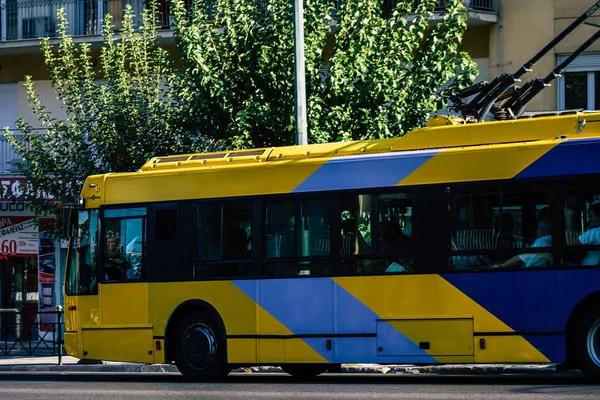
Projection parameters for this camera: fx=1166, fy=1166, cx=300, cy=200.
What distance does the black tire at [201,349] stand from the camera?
50.1ft

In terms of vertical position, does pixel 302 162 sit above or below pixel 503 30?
below

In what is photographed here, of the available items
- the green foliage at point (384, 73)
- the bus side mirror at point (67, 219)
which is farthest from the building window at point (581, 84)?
the bus side mirror at point (67, 219)

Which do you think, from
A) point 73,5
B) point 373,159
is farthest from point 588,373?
point 73,5

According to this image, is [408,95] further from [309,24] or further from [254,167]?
[254,167]

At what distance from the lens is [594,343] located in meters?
12.5

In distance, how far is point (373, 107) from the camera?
21.0 metres

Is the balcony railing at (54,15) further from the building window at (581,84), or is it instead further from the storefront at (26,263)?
the building window at (581,84)

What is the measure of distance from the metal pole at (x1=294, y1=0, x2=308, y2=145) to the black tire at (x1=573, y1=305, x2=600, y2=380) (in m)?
7.92

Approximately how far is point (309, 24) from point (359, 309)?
8.55 meters

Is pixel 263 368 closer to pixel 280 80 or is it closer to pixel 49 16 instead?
pixel 280 80

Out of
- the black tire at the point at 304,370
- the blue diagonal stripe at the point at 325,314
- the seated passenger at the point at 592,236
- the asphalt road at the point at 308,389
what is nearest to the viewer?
the asphalt road at the point at 308,389

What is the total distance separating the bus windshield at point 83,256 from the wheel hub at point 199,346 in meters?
1.85

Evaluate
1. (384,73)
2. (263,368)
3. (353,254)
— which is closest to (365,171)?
(353,254)

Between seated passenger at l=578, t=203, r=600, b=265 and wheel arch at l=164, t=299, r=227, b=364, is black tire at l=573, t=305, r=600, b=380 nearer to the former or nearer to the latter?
seated passenger at l=578, t=203, r=600, b=265
